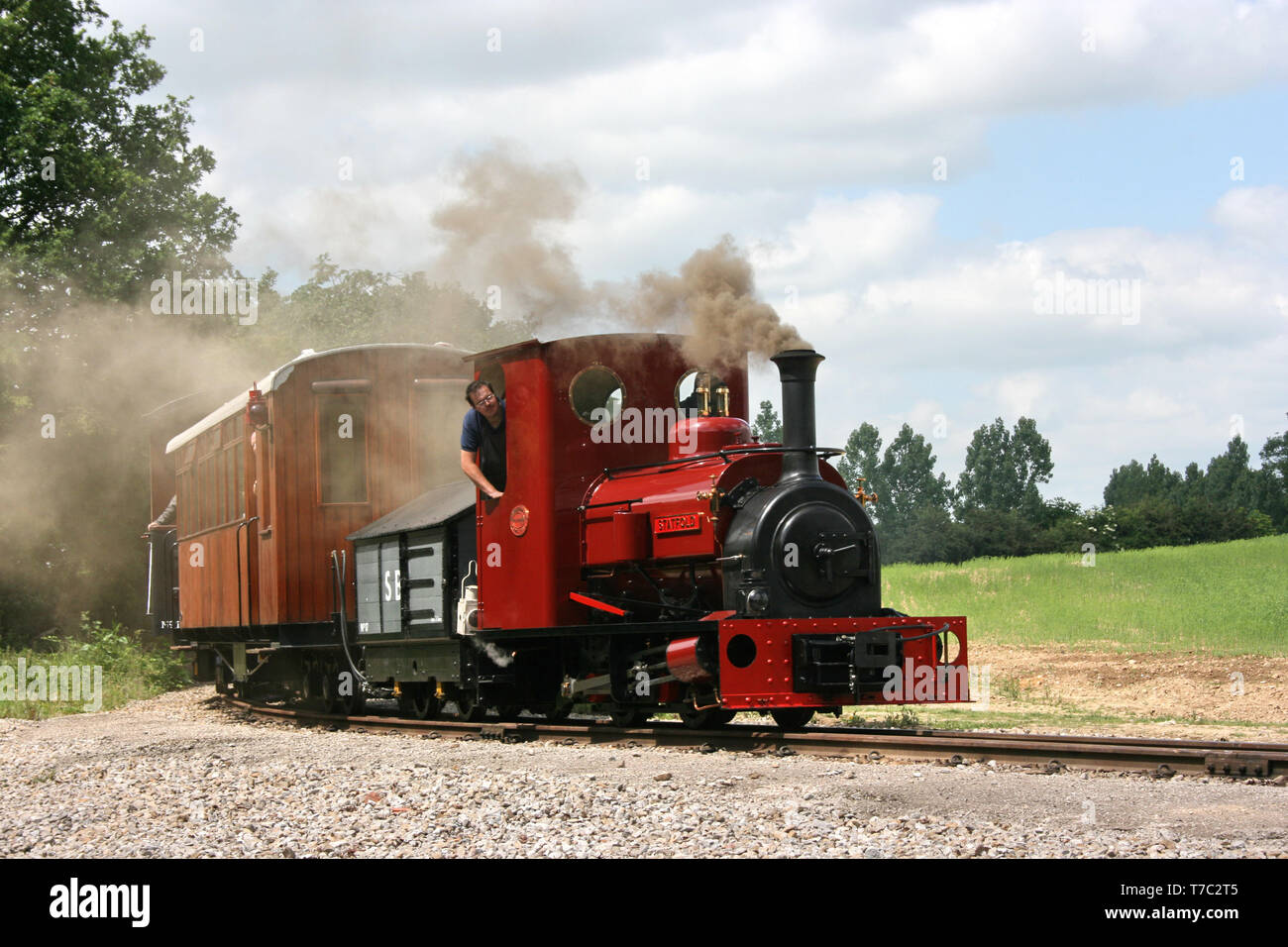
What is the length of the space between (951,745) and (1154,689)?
9.70 meters

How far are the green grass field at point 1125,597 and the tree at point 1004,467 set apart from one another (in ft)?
150

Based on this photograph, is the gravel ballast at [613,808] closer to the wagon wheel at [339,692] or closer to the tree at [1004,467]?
the wagon wheel at [339,692]

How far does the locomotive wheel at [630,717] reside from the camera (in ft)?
37.7

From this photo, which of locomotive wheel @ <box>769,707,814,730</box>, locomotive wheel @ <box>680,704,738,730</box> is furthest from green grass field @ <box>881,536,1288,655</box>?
locomotive wheel @ <box>680,704,738,730</box>

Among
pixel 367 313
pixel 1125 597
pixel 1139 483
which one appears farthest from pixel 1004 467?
pixel 1125 597

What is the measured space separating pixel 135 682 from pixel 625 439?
13892mm

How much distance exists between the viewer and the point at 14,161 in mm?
26219

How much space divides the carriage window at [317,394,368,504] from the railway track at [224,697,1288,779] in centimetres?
339

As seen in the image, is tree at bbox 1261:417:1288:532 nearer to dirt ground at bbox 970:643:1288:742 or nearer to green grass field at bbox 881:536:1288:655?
green grass field at bbox 881:536:1288:655

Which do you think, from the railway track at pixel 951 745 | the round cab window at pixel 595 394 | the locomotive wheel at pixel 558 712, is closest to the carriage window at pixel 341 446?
the railway track at pixel 951 745

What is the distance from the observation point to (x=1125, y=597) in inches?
1212


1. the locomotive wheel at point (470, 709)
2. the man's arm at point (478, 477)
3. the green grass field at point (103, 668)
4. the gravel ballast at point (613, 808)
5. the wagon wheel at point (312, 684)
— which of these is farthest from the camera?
the green grass field at point (103, 668)

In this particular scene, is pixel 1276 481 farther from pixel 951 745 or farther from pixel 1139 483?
pixel 951 745

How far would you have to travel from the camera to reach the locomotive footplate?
9.27 metres
